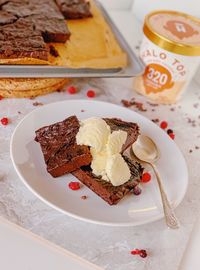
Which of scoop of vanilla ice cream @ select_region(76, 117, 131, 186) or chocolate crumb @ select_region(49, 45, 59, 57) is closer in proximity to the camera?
scoop of vanilla ice cream @ select_region(76, 117, 131, 186)

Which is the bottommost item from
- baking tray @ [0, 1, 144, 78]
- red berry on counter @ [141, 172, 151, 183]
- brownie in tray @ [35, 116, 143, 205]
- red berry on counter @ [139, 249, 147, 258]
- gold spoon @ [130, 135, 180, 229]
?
red berry on counter @ [139, 249, 147, 258]

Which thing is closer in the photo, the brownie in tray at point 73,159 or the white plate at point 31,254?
the white plate at point 31,254

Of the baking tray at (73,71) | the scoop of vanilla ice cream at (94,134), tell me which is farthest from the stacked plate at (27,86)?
the scoop of vanilla ice cream at (94,134)

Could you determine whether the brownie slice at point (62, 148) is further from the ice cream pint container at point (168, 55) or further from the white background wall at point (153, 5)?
the white background wall at point (153, 5)

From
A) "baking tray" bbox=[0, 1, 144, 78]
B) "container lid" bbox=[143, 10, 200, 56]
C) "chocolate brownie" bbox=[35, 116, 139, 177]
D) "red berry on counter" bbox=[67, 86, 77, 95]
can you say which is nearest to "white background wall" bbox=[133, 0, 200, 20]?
"container lid" bbox=[143, 10, 200, 56]

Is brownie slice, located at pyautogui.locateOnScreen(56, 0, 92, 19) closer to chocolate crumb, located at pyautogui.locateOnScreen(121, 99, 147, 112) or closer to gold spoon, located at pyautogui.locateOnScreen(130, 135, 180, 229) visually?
chocolate crumb, located at pyautogui.locateOnScreen(121, 99, 147, 112)

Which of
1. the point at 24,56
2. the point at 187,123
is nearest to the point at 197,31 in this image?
the point at 187,123
